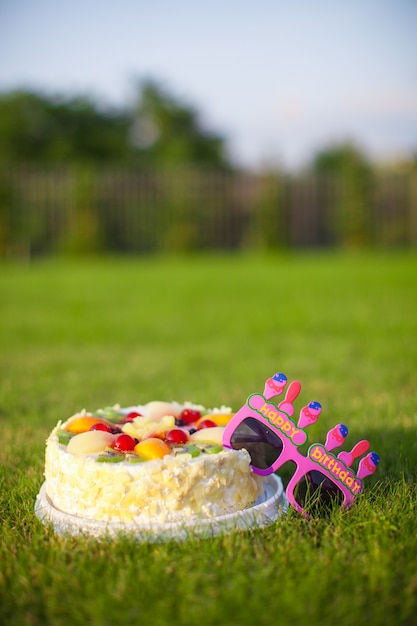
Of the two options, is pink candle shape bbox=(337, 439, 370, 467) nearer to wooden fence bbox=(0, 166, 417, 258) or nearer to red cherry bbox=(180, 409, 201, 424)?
red cherry bbox=(180, 409, 201, 424)

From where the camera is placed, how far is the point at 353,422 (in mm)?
3307

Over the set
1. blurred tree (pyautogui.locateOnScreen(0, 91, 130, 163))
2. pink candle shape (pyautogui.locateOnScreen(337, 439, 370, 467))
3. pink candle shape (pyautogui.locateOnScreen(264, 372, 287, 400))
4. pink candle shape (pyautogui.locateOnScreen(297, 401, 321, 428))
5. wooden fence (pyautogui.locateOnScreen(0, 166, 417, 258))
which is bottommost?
pink candle shape (pyautogui.locateOnScreen(337, 439, 370, 467))

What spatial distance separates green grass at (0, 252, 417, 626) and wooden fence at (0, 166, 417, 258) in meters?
7.36

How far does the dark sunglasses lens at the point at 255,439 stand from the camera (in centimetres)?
220

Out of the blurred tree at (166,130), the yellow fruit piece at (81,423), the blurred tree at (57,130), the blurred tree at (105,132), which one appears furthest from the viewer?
the blurred tree at (166,130)

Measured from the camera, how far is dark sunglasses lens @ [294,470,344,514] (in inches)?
86.4

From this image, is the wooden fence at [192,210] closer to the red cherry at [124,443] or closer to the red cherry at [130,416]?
the red cherry at [130,416]

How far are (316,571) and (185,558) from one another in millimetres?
370

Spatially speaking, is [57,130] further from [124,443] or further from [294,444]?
[294,444]

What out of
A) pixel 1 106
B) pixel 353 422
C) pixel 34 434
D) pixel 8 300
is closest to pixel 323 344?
pixel 353 422

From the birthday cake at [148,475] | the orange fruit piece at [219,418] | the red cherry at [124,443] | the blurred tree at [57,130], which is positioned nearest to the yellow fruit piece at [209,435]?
the birthday cake at [148,475]

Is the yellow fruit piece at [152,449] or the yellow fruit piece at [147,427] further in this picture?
the yellow fruit piece at [147,427]

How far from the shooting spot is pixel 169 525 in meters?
2.03

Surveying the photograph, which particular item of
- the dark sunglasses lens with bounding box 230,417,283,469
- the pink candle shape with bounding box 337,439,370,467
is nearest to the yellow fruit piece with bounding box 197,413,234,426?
the dark sunglasses lens with bounding box 230,417,283,469
